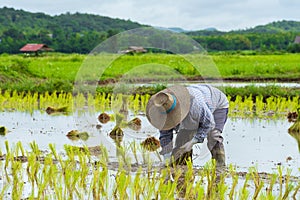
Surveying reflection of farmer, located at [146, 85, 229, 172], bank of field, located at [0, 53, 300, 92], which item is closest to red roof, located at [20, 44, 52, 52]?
bank of field, located at [0, 53, 300, 92]

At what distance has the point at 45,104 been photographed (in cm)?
1052

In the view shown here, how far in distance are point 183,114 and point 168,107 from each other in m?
0.14

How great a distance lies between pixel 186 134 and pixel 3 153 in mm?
2094

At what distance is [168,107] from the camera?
4438 mm

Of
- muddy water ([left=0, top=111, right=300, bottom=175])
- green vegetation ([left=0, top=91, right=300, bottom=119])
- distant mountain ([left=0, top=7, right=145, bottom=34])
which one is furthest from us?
distant mountain ([left=0, top=7, right=145, bottom=34])

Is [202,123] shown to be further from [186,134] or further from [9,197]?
[9,197]

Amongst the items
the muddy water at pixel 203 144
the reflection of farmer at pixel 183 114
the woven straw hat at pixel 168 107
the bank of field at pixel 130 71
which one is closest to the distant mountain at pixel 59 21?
the bank of field at pixel 130 71

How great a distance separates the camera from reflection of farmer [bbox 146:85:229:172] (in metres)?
4.46

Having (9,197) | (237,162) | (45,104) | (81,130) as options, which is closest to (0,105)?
Result: (45,104)

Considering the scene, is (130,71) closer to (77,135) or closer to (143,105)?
(77,135)

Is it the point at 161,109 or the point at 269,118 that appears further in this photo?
the point at 269,118

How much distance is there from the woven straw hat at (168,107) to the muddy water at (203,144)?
103 centimetres

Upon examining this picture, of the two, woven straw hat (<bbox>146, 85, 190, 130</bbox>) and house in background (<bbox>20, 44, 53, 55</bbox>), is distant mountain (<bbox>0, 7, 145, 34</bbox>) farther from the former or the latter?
woven straw hat (<bbox>146, 85, 190, 130</bbox>)

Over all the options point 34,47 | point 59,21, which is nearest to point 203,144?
point 34,47
